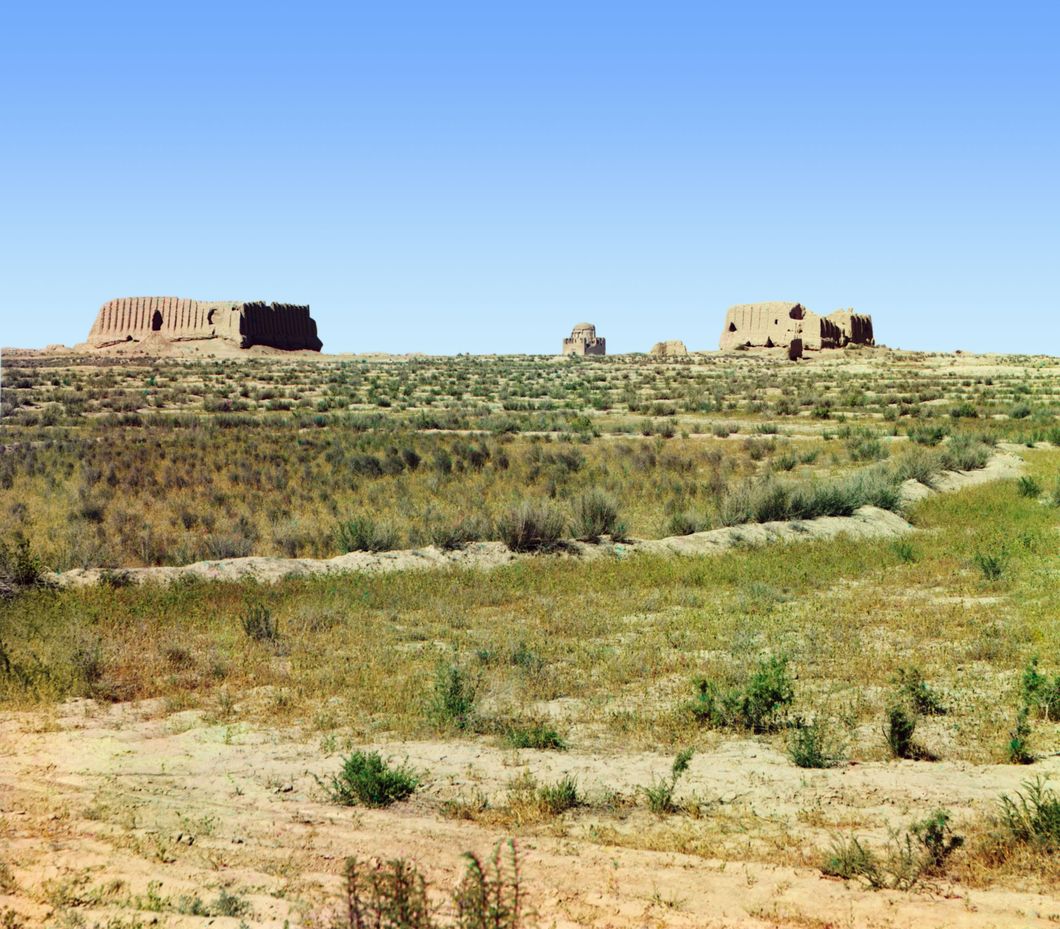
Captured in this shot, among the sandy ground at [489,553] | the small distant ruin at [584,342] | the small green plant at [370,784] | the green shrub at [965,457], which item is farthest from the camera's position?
the small distant ruin at [584,342]

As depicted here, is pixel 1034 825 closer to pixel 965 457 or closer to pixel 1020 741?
pixel 1020 741

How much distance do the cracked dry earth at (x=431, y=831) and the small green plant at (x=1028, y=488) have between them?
15449 millimetres

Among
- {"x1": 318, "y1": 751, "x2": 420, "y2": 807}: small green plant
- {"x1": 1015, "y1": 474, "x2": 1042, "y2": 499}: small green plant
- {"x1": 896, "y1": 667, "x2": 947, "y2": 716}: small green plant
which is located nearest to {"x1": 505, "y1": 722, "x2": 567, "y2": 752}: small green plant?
{"x1": 318, "y1": 751, "x2": 420, "y2": 807}: small green plant

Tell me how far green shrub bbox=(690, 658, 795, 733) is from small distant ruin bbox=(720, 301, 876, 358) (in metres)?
86.8

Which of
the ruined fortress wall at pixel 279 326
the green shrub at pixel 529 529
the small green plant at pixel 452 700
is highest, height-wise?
the ruined fortress wall at pixel 279 326

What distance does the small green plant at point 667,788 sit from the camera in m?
6.91

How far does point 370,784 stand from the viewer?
7.05 meters

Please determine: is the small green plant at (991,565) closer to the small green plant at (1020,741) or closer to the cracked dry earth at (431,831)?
the small green plant at (1020,741)

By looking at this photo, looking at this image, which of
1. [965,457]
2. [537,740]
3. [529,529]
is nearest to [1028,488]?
[965,457]

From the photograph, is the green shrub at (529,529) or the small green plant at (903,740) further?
the green shrub at (529,529)

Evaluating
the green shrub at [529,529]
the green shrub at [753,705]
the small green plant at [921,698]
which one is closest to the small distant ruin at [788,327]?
the green shrub at [529,529]

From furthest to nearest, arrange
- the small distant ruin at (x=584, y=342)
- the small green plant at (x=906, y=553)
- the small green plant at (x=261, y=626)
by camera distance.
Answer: the small distant ruin at (x=584, y=342) → the small green plant at (x=906, y=553) → the small green plant at (x=261, y=626)

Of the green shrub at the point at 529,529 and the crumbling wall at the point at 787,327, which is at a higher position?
the crumbling wall at the point at 787,327

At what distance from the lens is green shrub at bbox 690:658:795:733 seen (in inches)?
340
